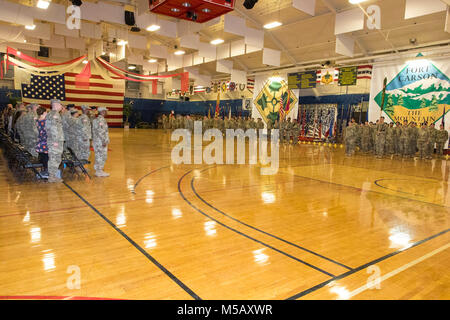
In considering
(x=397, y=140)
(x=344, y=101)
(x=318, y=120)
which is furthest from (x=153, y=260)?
(x=318, y=120)

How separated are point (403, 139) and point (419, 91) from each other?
97.0 inches

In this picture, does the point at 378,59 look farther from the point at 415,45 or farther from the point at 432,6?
the point at 432,6

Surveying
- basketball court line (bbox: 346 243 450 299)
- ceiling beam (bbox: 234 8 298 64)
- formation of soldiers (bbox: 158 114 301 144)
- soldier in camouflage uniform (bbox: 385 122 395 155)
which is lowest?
basketball court line (bbox: 346 243 450 299)

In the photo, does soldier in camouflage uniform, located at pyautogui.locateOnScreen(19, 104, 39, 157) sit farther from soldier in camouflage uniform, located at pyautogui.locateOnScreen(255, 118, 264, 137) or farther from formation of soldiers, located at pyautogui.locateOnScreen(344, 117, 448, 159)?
soldier in camouflage uniform, located at pyautogui.locateOnScreen(255, 118, 264, 137)

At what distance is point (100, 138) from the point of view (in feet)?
18.9

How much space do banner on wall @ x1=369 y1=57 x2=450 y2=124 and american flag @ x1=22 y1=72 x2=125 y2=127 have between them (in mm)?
15948

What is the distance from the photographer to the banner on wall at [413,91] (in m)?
11.3

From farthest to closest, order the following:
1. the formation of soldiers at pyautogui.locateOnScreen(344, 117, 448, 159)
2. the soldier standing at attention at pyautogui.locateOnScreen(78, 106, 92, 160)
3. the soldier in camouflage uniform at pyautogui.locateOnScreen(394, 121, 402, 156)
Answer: the soldier in camouflage uniform at pyautogui.locateOnScreen(394, 121, 402, 156), the formation of soldiers at pyautogui.locateOnScreen(344, 117, 448, 159), the soldier standing at attention at pyautogui.locateOnScreen(78, 106, 92, 160)

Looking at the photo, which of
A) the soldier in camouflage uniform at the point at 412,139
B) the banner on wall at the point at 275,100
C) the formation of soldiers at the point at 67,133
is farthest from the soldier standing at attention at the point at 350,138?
the formation of soldiers at the point at 67,133

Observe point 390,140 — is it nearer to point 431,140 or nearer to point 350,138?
point 431,140

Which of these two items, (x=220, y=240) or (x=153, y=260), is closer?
(x=153, y=260)

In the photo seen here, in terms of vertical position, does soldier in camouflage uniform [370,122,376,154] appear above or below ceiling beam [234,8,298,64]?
below

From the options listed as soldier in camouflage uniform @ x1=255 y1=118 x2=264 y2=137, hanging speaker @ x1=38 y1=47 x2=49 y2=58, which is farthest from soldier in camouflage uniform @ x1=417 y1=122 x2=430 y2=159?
hanging speaker @ x1=38 y1=47 x2=49 y2=58

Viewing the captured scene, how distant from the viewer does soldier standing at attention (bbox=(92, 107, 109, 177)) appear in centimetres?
568
